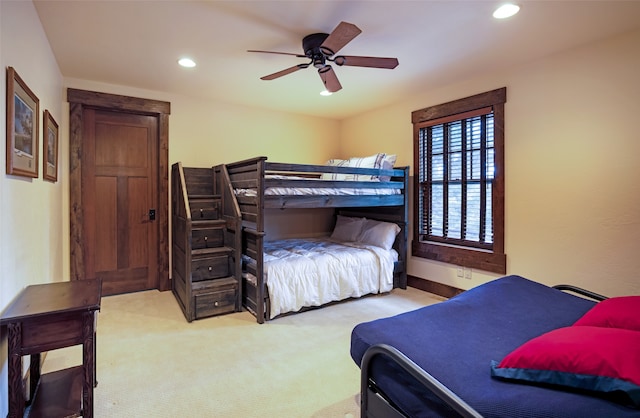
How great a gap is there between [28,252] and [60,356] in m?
0.98

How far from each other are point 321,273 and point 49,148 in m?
2.65

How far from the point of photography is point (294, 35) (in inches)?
102

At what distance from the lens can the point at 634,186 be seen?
2564 mm

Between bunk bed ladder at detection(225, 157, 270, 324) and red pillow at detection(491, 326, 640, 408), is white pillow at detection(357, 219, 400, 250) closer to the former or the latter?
bunk bed ladder at detection(225, 157, 270, 324)

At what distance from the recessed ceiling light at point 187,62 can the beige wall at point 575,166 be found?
2.88 meters

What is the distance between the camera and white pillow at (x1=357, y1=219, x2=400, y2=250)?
4.15 meters

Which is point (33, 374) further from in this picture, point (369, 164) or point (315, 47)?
point (369, 164)

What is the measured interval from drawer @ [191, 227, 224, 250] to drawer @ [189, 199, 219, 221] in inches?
12.3

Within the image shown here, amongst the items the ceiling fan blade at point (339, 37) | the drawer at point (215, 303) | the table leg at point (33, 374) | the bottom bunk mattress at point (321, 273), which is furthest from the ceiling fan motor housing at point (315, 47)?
the table leg at point (33, 374)

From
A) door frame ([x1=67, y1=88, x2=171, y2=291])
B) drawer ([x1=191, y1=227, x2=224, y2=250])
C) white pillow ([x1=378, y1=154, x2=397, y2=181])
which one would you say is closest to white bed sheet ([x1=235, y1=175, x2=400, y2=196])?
white pillow ([x1=378, y1=154, x2=397, y2=181])

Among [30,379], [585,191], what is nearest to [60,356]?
[30,379]

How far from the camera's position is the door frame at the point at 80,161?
3.66 m

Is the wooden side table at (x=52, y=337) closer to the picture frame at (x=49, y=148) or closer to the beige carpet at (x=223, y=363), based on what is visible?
the beige carpet at (x=223, y=363)

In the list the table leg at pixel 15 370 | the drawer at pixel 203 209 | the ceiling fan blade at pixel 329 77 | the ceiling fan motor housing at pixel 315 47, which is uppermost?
the ceiling fan motor housing at pixel 315 47
